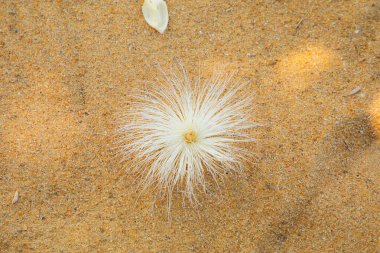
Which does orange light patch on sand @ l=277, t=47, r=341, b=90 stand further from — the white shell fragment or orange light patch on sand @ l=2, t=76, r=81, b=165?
orange light patch on sand @ l=2, t=76, r=81, b=165

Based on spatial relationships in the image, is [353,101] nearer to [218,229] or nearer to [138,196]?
[218,229]

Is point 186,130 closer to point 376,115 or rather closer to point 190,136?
point 190,136

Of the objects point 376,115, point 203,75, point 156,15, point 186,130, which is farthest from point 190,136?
point 376,115

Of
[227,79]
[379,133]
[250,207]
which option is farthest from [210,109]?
[379,133]

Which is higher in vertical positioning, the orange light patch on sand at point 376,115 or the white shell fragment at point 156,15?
the white shell fragment at point 156,15

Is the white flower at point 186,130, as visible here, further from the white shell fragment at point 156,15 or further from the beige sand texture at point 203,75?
the white shell fragment at point 156,15

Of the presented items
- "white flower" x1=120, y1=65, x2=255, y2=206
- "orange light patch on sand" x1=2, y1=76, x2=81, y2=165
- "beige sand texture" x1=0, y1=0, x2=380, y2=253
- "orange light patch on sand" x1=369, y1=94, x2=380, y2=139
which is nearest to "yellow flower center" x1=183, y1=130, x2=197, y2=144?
"white flower" x1=120, y1=65, x2=255, y2=206

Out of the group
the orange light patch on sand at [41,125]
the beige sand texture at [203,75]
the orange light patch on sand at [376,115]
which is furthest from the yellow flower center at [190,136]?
the orange light patch on sand at [376,115]
